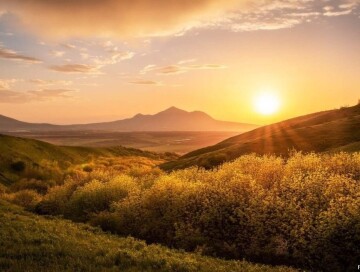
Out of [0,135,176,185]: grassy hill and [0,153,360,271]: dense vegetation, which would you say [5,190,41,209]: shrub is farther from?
[0,135,176,185]: grassy hill

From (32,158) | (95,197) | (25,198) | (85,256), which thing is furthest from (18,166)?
(85,256)

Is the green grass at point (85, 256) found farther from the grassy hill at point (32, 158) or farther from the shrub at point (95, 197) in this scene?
the grassy hill at point (32, 158)

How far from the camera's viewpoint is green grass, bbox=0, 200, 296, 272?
1659cm

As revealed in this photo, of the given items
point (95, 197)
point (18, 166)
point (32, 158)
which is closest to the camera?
point (95, 197)

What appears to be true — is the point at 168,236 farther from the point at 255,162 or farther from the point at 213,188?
the point at 255,162

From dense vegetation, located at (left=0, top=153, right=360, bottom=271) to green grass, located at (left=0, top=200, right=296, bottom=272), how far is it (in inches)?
88.8

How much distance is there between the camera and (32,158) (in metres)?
64.5

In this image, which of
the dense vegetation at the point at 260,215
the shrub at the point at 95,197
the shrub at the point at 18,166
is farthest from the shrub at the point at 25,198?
the shrub at the point at 18,166

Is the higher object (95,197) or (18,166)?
(18,166)

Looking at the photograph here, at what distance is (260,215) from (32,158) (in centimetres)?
5147

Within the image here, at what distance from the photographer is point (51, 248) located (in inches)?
741

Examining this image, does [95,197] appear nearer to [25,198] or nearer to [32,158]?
[25,198]

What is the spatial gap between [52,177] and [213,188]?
38.0 metres

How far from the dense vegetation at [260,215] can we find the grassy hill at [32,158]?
25.6 metres
